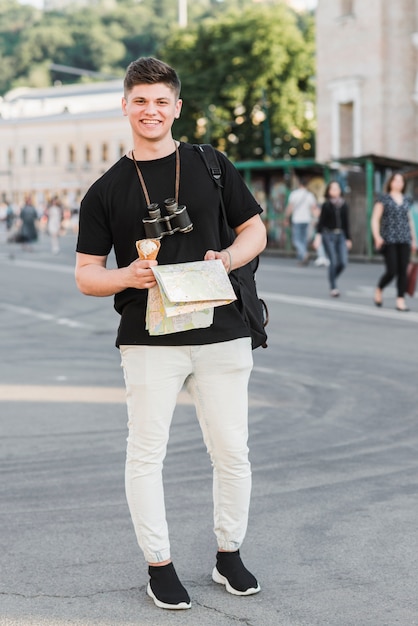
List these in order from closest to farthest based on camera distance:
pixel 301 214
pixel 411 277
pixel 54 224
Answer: pixel 411 277 → pixel 301 214 → pixel 54 224

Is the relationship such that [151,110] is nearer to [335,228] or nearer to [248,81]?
[335,228]

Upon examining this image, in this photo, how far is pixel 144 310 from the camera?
450 cm

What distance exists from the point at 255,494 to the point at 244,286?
6.19 ft

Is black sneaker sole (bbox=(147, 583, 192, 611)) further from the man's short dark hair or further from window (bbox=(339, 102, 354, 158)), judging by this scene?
window (bbox=(339, 102, 354, 158))

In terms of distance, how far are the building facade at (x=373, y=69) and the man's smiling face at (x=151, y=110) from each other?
1314 inches

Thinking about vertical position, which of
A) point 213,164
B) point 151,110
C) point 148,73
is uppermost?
point 148,73

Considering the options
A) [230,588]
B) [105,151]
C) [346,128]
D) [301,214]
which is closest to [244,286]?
[230,588]

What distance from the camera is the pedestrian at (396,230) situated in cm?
1571

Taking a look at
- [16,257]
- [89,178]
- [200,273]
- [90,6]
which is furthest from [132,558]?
[90,6]

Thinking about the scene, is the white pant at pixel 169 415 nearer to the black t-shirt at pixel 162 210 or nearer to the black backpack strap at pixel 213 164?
the black t-shirt at pixel 162 210

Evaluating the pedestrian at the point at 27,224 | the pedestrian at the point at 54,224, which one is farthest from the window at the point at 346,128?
the pedestrian at the point at 27,224

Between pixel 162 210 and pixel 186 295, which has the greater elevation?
pixel 162 210

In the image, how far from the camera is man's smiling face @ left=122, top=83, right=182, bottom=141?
442cm

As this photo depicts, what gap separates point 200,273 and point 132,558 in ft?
4.63
